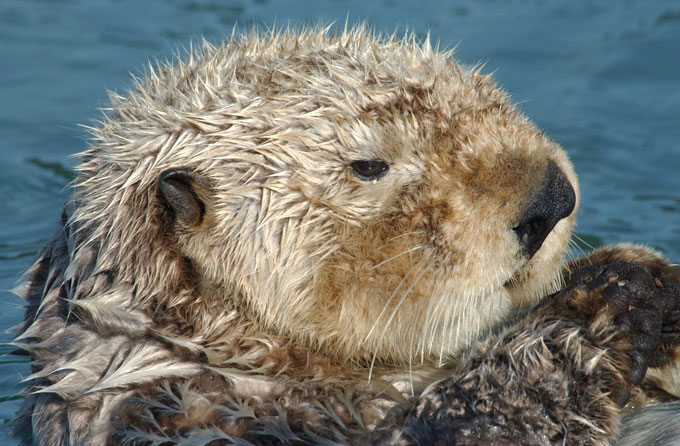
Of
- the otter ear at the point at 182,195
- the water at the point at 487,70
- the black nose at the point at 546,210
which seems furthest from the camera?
the water at the point at 487,70

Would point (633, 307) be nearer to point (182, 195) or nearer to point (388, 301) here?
point (388, 301)

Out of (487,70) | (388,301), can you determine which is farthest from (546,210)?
(487,70)

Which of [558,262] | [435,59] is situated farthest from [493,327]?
[435,59]

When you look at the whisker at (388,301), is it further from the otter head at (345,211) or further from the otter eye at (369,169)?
the otter eye at (369,169)

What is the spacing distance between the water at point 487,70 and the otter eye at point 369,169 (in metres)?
3.37

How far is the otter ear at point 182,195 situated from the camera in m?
3.67

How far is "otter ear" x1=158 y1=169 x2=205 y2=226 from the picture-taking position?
144 inches

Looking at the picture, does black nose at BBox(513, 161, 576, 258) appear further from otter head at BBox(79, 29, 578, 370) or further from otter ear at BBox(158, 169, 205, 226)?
otter ear at BBox(158, 169, 205, 226)

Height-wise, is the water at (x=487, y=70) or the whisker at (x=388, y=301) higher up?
the water at (x=487, y=70)

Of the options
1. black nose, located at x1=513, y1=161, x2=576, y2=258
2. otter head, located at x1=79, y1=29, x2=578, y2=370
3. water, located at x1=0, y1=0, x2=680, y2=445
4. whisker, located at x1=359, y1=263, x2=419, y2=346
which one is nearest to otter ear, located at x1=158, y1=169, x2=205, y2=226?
otter head, located at x1=79, y1=29, x2=578, y2=370

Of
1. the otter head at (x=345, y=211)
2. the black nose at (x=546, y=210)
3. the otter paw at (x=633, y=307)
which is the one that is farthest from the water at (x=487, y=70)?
the black nose at (x=546, y=210)

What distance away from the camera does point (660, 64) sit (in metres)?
9.38

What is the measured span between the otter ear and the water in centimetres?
295

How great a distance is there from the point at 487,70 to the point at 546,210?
6.06 meters
